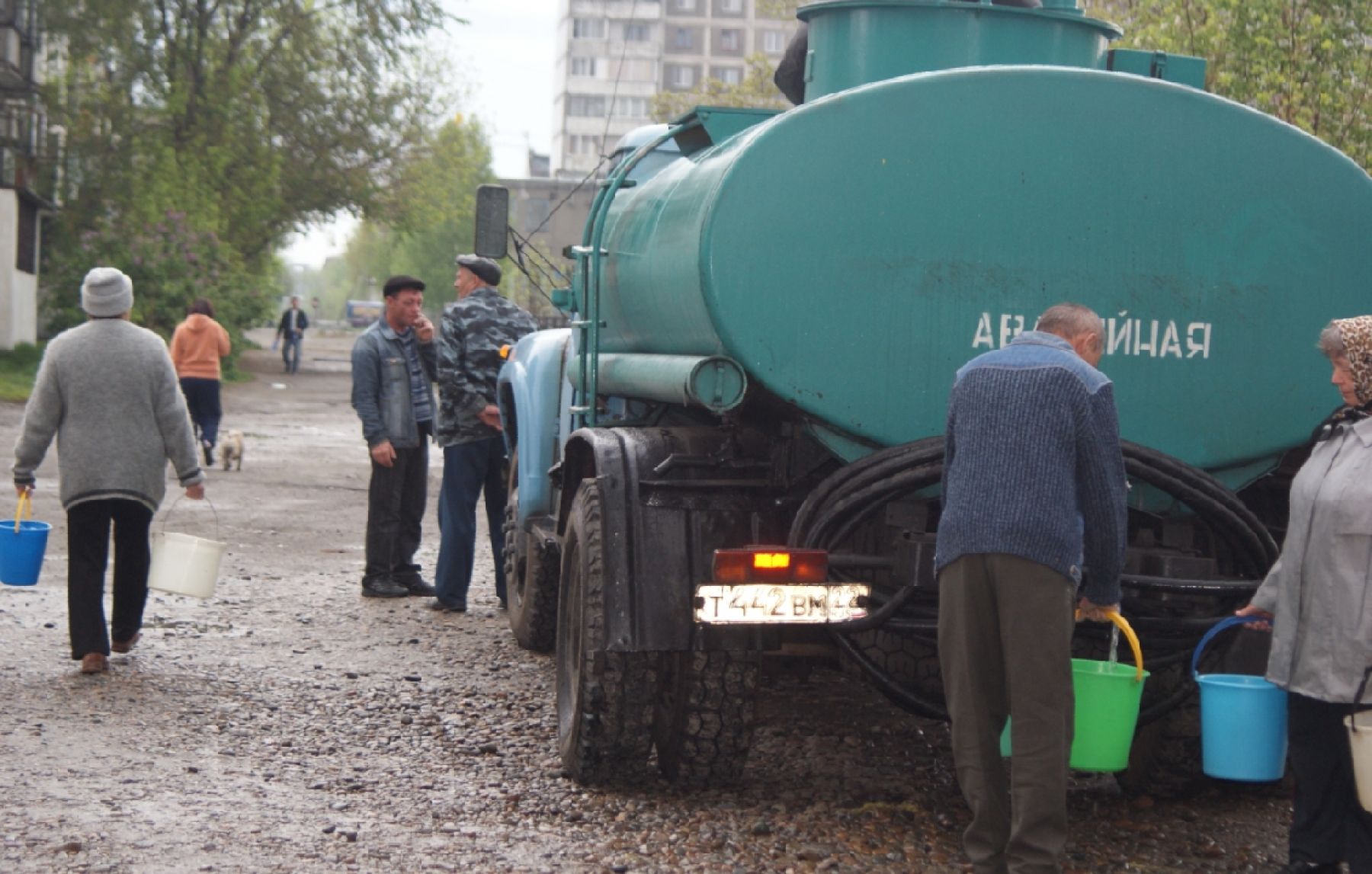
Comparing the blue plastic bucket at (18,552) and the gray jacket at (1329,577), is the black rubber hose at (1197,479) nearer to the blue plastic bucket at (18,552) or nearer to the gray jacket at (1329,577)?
the gray jacket at (1329,577)

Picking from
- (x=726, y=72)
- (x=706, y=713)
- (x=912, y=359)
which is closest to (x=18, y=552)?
(x=706, y=713)

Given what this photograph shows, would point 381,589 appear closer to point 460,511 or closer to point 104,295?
point 460,511

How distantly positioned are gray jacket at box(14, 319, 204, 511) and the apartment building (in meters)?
111

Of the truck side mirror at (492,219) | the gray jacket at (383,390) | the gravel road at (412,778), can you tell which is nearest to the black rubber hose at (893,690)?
the gravel road at (412,778)

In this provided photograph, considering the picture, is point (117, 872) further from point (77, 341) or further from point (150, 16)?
point (150, 16)

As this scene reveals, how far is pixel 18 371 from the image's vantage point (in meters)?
32.7

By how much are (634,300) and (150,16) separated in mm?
37044

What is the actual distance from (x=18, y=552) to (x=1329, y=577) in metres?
5.60

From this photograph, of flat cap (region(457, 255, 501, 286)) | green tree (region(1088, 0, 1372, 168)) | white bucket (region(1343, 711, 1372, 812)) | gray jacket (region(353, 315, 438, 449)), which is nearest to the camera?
white bucket (region(1343, 711, 1372, 812))

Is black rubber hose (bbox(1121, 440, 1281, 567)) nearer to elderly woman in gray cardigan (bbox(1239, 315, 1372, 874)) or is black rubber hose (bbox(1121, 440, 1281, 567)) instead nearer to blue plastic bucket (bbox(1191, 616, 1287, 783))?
elderly woman in gray cardigan (bbox(1239, 315, 1372, 874))

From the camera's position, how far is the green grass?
28.1 meters

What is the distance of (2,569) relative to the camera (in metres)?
8.10

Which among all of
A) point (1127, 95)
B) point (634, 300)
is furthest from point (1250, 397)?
point (634, 300)

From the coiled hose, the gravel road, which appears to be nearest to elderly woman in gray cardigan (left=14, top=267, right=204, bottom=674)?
the gravel road
